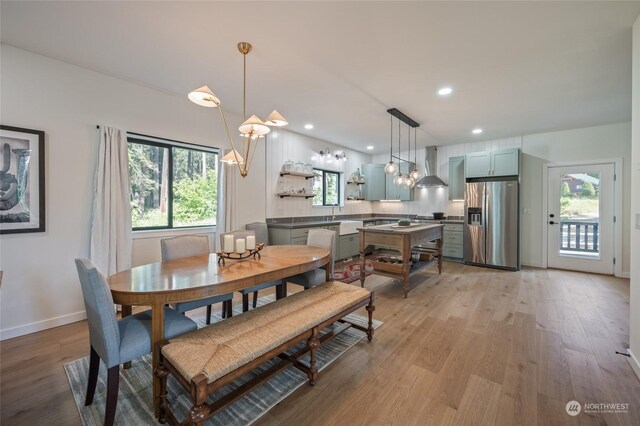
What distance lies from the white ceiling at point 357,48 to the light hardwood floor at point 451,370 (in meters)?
2.69

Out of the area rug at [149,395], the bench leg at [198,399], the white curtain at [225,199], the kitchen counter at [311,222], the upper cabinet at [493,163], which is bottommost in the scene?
the area rug at [149,395]

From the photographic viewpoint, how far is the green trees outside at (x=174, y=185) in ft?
10.9

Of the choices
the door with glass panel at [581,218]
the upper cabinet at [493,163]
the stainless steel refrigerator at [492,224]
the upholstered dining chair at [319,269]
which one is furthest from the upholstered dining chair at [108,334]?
the door with glass panel at [581,218]

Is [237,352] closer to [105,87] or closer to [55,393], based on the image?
[55,393]

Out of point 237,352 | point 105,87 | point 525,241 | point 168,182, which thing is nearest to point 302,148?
point 168,182

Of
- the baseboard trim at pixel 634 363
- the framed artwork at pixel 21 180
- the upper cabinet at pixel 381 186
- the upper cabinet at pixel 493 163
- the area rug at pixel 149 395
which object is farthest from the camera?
the upper cabinet at pixel 381 186

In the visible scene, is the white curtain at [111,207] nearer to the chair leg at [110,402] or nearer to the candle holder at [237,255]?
the candle holder at [237,255]

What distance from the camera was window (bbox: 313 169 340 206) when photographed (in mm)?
5902

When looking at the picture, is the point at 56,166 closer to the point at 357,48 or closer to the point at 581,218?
the point at 357,48

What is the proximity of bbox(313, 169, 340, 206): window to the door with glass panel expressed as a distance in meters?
4.32

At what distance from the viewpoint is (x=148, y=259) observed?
10.8 feet

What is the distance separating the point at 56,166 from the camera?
2648 millimetres

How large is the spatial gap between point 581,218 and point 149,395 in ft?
22.4

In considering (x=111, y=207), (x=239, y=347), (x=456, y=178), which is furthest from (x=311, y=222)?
(x=239, y=347)
